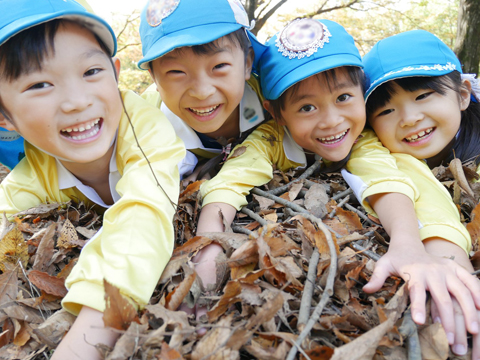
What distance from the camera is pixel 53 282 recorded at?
60.2 inches

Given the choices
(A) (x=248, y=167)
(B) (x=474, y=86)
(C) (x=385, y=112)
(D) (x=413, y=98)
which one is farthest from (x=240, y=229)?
(B) (x=474, y=86)

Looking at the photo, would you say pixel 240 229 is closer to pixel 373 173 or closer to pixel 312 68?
pixel 373 173

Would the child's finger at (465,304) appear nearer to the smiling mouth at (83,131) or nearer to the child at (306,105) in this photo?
the child at (306,105)

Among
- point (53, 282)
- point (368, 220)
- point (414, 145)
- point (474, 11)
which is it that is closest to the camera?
point (53, 282)

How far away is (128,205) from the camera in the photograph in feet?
5.06

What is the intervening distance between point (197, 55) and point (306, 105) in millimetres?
743

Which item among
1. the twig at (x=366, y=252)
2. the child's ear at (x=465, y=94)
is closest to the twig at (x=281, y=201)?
the twig at (x=366, y=252)

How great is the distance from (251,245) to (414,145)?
4.91ft

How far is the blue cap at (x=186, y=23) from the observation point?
2.02m

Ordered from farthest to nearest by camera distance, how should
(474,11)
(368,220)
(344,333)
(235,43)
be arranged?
(474,11) → (235,43) → (368,220) → (344,333)

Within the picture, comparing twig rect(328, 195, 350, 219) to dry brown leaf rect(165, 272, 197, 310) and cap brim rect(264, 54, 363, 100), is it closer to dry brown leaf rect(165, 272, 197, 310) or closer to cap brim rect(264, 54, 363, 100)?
cap brim rect(264, 54, 363, 100)

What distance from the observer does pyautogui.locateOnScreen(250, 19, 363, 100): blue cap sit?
2.14 m

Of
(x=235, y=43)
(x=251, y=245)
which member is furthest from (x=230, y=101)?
(x=251, y=245)

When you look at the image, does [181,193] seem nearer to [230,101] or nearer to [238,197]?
[238,197]
